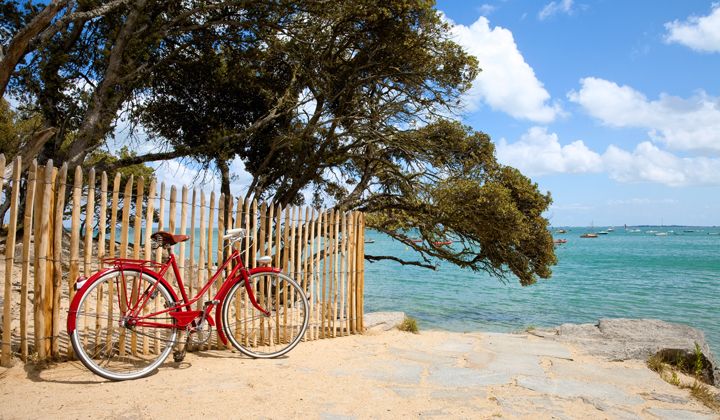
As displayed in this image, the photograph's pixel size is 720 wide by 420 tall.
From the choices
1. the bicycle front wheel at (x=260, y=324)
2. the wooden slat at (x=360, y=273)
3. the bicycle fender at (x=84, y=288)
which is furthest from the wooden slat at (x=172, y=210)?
the wooden slat at (x=360, y=273)

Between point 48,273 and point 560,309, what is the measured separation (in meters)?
18.0

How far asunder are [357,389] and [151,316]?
1.96 metres

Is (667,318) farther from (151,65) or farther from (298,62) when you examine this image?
(151,65)

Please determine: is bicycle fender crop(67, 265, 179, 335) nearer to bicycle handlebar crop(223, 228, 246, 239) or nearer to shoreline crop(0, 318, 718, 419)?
shoreline crop(0, 318, 718, 419)

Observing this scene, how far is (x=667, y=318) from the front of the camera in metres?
16.3

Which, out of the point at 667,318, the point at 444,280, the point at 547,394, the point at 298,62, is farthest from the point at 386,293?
the point at 547,394

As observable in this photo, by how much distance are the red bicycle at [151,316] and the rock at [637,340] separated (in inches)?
161

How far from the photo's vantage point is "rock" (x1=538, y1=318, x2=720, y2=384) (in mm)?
6254

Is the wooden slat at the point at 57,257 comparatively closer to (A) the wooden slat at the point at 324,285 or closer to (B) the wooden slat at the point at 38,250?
(B) the wooden slat at the point at 38,250

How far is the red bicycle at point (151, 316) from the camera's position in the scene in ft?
14.0

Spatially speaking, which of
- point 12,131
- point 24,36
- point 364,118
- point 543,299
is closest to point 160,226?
point 24,36

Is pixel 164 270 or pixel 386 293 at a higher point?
pixel 164 270

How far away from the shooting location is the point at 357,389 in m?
4.29

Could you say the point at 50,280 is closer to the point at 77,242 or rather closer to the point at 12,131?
the point at 77,242
